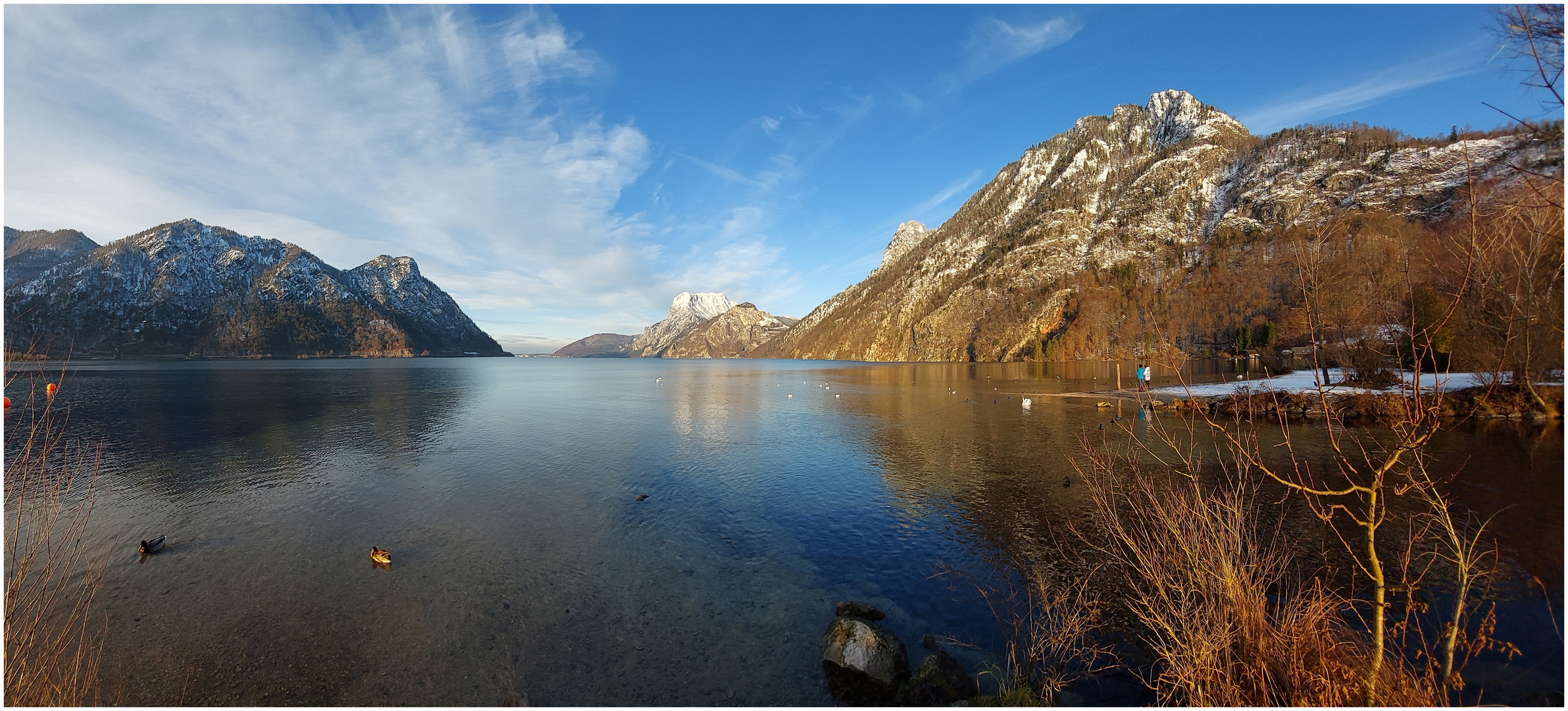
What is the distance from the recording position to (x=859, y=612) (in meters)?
14.0

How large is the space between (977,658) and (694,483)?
14904 mm

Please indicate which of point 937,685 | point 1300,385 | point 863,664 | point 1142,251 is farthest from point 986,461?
point 1142,251

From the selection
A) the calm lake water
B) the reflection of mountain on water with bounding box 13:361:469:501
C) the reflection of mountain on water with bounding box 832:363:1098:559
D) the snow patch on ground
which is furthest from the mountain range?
Answer: the calm lake water

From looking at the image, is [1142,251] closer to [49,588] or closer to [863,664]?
[863,664]

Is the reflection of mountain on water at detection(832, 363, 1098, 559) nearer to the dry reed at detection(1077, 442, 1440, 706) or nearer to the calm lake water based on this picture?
the calm lake water

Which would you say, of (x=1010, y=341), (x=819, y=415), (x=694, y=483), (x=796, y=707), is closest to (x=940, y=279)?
(x=1010, y=341)

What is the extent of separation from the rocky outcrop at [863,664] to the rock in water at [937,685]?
0.85ft

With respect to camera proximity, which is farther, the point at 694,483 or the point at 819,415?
the point at 819,415

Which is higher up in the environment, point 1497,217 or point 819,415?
point 1497,217

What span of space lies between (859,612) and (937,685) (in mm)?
2659

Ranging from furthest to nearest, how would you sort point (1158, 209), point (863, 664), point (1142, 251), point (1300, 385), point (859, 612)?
point (1158, 209), point (1142, 251), point (1300, 385), point (859, 612), point (863, 664)

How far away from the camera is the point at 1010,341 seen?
492 feet

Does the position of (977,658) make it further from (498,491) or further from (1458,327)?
(1458,327)

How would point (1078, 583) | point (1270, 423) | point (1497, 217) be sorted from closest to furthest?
point (1497, 217) → point (1078, 583) → point (1270, 423)
